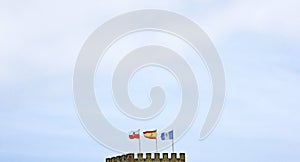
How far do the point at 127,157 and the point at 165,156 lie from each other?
6.82m

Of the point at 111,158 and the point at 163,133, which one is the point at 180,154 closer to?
the point at 163,133

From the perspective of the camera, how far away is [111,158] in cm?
14162

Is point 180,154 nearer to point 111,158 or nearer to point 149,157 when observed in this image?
point 149,157

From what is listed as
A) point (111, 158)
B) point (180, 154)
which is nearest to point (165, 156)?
point (180, 154)

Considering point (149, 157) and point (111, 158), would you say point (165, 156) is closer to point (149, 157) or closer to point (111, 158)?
point (149, 157)

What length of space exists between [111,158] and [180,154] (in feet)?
46.8

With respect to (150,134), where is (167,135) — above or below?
below

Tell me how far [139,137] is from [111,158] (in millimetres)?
8662

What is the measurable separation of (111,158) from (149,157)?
1005 cm

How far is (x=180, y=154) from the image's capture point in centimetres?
13538

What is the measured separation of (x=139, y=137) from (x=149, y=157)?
4.27 meters

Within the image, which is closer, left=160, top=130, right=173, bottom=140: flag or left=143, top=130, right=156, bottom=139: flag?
left=160, top=130, right=173, bottom=140: flag

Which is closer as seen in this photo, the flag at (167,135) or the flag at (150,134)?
the flag at (167,135)
